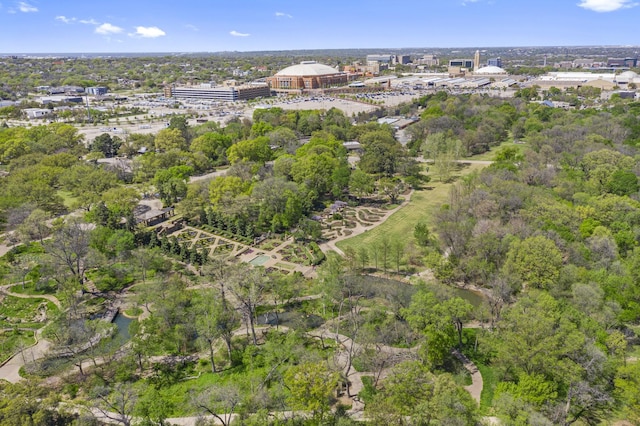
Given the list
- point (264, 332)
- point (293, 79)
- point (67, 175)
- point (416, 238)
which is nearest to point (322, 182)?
point (416, 238)

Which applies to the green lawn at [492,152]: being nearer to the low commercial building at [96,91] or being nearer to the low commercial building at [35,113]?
the low commercial building at [35,113]

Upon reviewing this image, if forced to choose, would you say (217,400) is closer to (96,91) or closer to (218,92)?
(218,92)

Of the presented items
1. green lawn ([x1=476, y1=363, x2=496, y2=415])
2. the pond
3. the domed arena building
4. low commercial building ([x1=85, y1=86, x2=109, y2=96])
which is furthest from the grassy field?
low commercial building ([x1=85, y1=86, x2=109, y2=96])

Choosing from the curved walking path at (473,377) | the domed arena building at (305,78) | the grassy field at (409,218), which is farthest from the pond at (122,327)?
the domed arena building at (305,78)

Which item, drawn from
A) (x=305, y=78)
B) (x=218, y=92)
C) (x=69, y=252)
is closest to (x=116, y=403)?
(x=69, y=252)

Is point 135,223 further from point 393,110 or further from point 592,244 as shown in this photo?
point 393,110

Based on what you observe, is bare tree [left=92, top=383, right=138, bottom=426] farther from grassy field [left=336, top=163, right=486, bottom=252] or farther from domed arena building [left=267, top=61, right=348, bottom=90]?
domed arena building [left=267, top=61, right=348, bottom=90]

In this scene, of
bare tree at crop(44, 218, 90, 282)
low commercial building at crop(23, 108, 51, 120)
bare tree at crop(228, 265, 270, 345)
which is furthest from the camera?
low commercial building at crop(23, 108, 51, 120)
